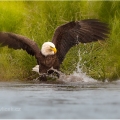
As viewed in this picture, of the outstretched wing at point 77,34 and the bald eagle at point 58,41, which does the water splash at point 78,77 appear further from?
the outstretched wing at point 77,34

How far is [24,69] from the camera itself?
1415 centimetres

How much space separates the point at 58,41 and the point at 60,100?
3397mm

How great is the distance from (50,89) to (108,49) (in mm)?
2784

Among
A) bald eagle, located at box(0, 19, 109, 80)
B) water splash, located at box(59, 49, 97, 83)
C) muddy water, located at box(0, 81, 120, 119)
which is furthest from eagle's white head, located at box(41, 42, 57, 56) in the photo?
muddy water, located at box(0, 81, 120, 119)

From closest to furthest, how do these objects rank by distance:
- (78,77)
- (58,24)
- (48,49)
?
(48,49) < (78,77) < (58,24)

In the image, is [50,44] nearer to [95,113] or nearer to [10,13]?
[10,13]

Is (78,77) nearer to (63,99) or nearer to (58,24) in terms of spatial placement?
(58,24)

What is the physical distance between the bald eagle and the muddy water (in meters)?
0.60

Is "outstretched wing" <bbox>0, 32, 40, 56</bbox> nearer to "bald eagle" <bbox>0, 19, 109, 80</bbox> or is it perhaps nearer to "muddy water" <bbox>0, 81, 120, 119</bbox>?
"bald eagle" <bbox>0, 19, 109, 80</bbox>

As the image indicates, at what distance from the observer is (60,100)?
1042 centimetres

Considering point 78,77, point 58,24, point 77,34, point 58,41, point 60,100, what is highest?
point 58,24

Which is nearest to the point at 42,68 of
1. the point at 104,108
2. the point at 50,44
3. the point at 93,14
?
the point at 50,44

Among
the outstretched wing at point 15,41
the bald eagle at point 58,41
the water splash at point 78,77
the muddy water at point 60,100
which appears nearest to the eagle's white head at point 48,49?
the bald eagle at point 58,41

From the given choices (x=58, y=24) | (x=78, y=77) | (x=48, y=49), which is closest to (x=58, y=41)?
(x=48, y=49)
